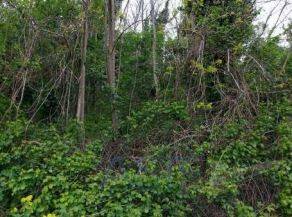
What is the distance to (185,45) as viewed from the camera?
7.39 metres

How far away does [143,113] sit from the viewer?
670 centimetres

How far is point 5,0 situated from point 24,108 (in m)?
2.01

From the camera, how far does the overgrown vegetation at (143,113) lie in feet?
16.2

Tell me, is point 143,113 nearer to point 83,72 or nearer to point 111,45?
point 83,72

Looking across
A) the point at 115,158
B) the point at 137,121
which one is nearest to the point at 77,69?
the point at 137,121

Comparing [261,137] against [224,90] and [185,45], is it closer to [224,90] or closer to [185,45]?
[224,90]

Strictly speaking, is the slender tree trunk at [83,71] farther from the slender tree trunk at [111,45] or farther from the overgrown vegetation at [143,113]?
the slender tree trunk at [111,45]

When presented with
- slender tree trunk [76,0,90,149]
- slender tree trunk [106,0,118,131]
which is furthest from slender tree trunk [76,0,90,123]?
slender tree trunk [106,0,118,131]

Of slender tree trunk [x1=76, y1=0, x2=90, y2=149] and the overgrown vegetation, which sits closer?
the overgrown vegetation

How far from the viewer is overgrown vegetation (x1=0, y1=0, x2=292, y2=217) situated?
4.93 metres

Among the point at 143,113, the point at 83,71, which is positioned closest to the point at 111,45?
the point at 83,71

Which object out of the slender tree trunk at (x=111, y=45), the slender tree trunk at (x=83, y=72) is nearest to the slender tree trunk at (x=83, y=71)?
the slender tree trunk at (x=83, y=72)

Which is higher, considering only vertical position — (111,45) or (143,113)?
(111,45)

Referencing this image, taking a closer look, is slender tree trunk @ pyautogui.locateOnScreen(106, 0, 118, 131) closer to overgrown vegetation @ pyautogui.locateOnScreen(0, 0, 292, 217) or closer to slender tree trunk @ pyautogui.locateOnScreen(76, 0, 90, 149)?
overgrown vegetation @ pyautogui.locateOnScreen(0, 0, 292, 217)
